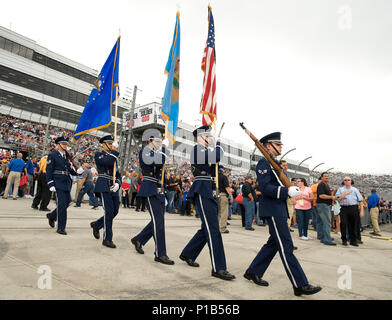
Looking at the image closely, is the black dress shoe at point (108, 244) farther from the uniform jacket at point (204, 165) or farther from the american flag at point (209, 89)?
the american flag at point (209, 89)

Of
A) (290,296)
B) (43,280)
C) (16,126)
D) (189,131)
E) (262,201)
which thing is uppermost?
(189,131)

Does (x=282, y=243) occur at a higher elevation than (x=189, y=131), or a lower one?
lower

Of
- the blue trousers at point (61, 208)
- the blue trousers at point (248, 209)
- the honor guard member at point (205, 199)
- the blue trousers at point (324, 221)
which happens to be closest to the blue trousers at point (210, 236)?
the honor guard member at point (205, 199)

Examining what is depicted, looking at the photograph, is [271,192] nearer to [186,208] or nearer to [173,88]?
[173,88]

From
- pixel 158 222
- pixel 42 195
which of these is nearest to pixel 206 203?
pixel 158 222

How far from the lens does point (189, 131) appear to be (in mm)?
47031

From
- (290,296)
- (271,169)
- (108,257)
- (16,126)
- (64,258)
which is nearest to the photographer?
(290,296)

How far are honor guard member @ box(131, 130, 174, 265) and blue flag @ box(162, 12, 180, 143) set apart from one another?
26.1 inches

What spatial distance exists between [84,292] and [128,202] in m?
13.2

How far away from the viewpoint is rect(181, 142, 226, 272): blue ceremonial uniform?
139 inches

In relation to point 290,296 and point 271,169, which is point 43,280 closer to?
point 290,296

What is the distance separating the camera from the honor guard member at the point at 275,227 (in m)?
2.97
